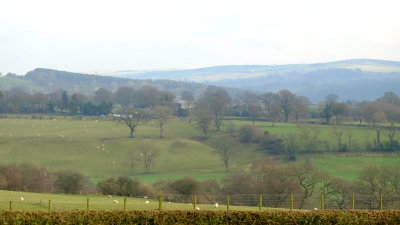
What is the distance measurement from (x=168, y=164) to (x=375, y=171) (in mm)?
33648

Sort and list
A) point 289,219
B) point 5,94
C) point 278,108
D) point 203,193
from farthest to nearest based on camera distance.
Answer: point 5,94 < point 278,108 < point 203,193 < point 289,219

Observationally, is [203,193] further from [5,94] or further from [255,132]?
[5,94]

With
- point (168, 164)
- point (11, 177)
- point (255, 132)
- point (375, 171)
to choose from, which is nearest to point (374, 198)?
point (375, 171)

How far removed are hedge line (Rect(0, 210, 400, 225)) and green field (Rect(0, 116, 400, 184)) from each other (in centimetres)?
4640

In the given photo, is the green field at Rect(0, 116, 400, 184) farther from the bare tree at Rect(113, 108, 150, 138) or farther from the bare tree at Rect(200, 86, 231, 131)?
the bare tree at Rect(200, 86, 231, 131)

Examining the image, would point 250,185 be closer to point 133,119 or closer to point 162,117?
point 133,119

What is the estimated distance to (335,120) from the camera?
362 ft

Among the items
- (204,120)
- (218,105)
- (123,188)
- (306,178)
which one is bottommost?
(123,188)

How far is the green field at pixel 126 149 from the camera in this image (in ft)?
265

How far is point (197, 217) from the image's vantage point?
1006 inches

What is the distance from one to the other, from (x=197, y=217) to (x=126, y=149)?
6503 cm

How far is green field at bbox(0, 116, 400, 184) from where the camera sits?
8075 cm

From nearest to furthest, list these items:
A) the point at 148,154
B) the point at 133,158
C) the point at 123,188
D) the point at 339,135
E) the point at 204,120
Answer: the point at 123,188
the point at 133,158
the point at 148,154
the point at 339,135
the point at 204,120

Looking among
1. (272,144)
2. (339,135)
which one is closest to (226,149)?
(272,144)
